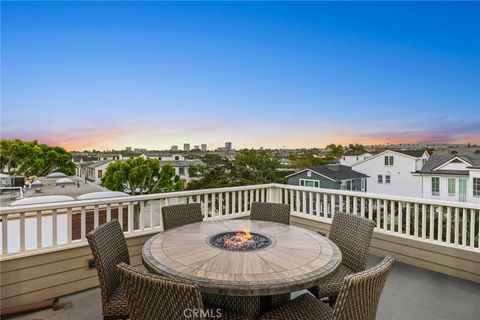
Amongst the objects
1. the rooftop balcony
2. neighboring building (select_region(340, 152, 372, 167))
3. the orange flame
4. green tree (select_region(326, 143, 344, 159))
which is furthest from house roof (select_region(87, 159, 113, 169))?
the orange flame

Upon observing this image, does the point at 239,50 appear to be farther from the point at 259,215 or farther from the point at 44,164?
the point at 44,164

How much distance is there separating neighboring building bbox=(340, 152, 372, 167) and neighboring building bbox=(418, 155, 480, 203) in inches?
57.8

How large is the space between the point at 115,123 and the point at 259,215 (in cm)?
702

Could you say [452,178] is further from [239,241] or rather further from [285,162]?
[239,241]

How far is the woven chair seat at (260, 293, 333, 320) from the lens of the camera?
1897 mm

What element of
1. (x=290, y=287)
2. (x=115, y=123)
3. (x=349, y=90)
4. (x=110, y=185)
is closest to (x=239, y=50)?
(x=349, y=90)

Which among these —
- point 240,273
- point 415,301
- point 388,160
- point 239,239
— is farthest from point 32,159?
point 415,301

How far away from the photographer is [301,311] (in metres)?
1.97

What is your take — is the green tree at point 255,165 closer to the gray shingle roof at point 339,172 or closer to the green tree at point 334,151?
the green tree at point 334,151

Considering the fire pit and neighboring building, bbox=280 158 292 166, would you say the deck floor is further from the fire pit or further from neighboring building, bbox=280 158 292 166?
neighboring building, bbox=280 158 292 166

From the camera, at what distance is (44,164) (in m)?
14.7

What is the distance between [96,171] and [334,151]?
9.55 m

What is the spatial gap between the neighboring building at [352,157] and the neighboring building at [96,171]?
9.18 m

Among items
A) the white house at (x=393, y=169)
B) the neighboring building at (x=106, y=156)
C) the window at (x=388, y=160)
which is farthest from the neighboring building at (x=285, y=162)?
the neighboring building at (x=106, y=156)
